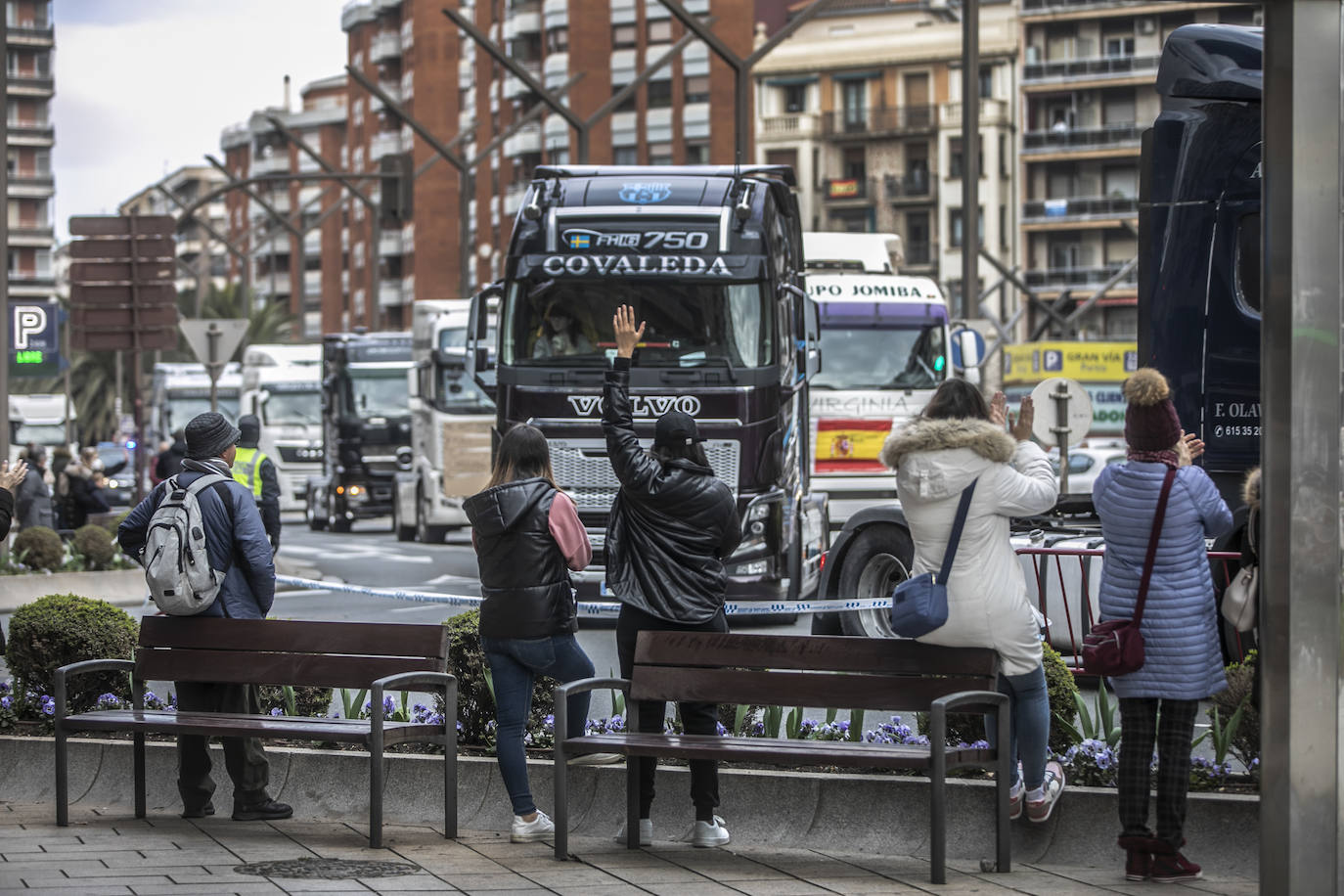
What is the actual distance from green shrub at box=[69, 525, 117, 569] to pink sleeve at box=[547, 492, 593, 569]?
15475 millimetres

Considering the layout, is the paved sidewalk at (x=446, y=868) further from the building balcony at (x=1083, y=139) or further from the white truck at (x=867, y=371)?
the building balcony at (x=1083, y=139)

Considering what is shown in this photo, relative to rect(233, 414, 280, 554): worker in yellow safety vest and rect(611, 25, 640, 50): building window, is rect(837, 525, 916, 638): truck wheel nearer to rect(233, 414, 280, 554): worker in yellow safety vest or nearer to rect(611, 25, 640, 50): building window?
rect(233, 414, 280, 554): worker in yellow safety vest

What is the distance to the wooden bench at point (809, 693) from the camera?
7.04 m

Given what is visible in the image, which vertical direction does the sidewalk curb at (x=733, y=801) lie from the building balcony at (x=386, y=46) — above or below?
below

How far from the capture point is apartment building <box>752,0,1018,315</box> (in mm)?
91312

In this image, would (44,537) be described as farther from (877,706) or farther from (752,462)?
(877,706)

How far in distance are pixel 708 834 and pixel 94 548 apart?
628 inches

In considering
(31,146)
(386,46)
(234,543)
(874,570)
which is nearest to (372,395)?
(874,570)

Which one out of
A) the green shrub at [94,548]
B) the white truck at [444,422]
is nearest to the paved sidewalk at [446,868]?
the green shrub at [94,548]

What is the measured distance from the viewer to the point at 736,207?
1714 cm

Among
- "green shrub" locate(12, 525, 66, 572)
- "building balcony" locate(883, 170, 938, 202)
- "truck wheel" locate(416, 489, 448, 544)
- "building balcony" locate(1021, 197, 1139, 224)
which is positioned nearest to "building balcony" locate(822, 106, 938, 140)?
"building balcony" locate(883, 170, 938, 202)

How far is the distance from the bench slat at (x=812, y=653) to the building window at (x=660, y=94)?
260 ft

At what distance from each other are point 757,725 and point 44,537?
15.2 meters

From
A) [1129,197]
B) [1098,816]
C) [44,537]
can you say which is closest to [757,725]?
[1098,816]
